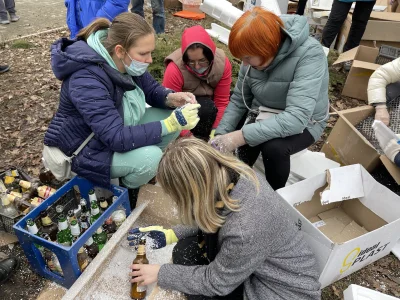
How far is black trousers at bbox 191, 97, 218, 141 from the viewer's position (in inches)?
124

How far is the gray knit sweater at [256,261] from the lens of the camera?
161 centimetres

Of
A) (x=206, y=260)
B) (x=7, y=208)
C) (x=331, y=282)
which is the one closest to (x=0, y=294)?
(x=7, y=208)

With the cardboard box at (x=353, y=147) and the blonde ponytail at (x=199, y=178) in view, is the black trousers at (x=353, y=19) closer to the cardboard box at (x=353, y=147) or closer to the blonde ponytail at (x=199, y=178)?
the cardboard box at (x=353, y=147)

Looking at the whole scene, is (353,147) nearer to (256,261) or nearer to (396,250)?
(396,250)

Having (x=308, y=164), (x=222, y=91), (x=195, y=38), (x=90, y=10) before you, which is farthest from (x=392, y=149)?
(x=90, y=10)

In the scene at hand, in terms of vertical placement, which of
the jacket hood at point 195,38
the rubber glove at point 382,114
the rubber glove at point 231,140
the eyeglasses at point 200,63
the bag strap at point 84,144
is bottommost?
the bag strap at point 84,144

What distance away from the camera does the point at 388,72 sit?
10.3ft

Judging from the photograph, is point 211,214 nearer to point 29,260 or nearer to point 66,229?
point 66,229

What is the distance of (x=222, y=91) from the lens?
327 cm

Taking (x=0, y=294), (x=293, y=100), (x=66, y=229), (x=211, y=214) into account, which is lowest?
(x=0, y=294)

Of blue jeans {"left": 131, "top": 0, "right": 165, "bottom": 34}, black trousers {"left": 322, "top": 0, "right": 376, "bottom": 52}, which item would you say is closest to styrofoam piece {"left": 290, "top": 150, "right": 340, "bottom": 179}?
black trousers {"left": 322, "top": 0, "right": 376, "bottom": 52}

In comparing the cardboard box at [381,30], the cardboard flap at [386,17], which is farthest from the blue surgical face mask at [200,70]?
the cardboard flap at [386,17]

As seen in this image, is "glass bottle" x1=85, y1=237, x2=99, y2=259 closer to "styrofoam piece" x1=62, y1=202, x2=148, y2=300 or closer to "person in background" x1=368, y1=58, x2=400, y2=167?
"styrofoam piece" x1=62, y1=202, x2=148, y2=300

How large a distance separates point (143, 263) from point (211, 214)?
2.56 feet
